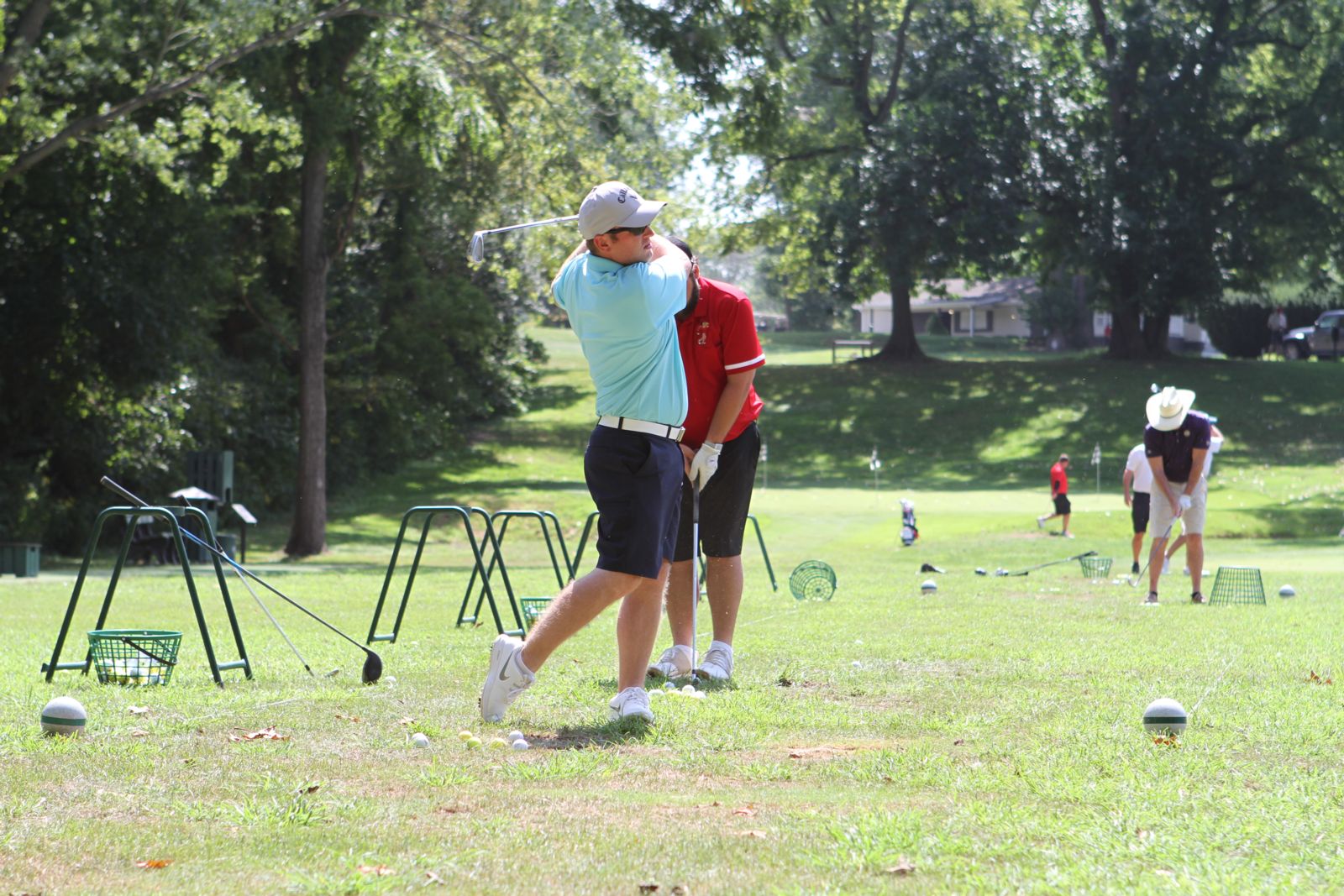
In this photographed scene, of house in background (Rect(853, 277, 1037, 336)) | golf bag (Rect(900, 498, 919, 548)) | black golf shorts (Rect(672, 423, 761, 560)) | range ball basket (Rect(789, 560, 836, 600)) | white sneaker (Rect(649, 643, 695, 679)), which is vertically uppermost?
house in background (Rect(853, 277, 1037, 336))

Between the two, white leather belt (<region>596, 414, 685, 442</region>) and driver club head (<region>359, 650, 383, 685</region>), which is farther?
driver club head (<region>359, 650, 383, 685</region>)

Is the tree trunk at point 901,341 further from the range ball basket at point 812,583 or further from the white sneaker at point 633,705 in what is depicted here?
the white sneaker at point 633,705

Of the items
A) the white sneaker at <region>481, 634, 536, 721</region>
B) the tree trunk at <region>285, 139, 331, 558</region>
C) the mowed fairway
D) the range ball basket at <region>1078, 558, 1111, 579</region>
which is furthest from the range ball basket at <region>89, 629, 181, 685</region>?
the tree trunk at <region>285, 139, 331, 558</region>

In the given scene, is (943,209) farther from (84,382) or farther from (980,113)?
(84,382)

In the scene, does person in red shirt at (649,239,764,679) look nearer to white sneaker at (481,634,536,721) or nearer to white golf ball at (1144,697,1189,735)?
white sneaker at (481,634,536,721)

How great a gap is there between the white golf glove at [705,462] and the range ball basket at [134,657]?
2763mm

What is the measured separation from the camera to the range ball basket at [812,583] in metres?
13.6

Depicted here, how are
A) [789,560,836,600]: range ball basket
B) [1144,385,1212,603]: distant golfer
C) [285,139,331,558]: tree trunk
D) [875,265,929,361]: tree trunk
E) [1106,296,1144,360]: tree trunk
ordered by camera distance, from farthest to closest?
[875,265,929,361]: tree trunk → [1106,296,1144,360]: tree trunk → [285,139,331,558]: tree trunk → [789,560,836,600]: range ball basket → [1144,385,1212,603]: distant golfer

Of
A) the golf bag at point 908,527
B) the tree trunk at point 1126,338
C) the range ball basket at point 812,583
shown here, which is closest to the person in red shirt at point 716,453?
the range ball basket at point 812,583

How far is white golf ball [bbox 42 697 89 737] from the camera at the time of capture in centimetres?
595

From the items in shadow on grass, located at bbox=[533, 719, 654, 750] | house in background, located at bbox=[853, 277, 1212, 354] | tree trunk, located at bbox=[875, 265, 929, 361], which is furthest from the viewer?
house in background, located at bbox=[853, 277, 1212, 354]

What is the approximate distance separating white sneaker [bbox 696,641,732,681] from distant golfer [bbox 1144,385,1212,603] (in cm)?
643

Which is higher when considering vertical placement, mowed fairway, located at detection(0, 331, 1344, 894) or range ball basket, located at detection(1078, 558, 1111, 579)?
mowed fairway, located at detection(0, 331, 1344, 894)

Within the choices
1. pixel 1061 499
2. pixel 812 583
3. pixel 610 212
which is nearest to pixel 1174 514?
pixel 812 583
